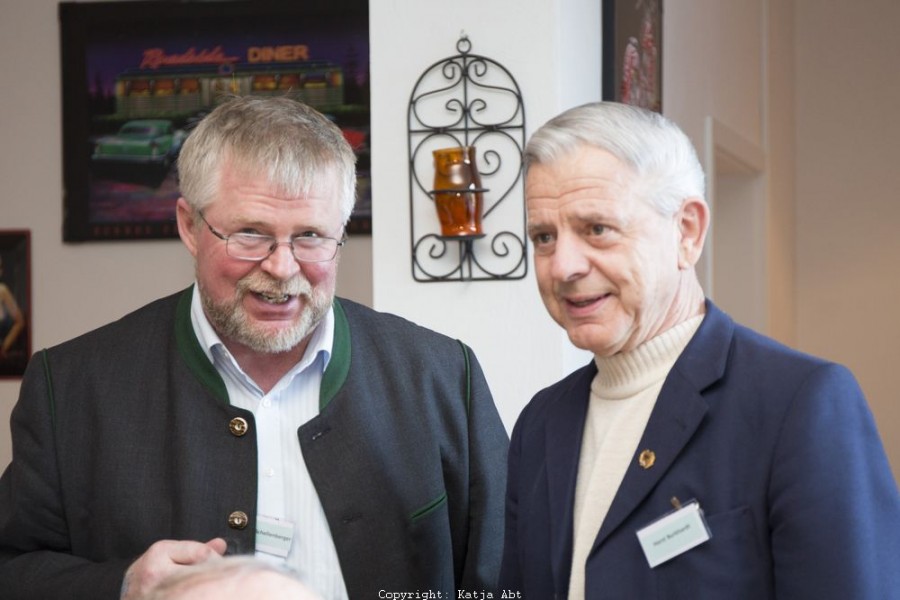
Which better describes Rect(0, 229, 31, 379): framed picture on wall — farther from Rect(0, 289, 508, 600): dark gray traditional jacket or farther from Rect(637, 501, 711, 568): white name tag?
Rect(637, 501, 711, 568): white name tag

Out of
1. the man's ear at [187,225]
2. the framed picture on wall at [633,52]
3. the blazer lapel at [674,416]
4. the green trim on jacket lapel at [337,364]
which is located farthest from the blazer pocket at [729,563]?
the framed picture on wall at [633,52]

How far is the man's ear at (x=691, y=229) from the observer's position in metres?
1.74

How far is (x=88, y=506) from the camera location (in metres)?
2.11

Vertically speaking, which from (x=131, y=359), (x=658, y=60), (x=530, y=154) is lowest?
(x=131, y=359)

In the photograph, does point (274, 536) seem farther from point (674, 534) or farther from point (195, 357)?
point (674, 534)

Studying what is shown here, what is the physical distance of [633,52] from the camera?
4031 millimetres

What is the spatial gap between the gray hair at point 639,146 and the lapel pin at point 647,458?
0.33 m

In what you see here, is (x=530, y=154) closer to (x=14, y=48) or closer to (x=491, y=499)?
(x=491, y=499)

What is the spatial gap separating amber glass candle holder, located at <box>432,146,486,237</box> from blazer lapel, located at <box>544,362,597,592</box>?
1.32 metres

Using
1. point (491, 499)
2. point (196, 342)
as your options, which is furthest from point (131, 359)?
point (491, 499)

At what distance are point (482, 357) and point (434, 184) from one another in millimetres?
479

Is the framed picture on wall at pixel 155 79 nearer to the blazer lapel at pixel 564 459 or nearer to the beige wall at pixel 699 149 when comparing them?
the beige wall at pixel 699 149

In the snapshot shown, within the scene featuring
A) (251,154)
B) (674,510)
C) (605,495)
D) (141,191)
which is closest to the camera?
(674,510)

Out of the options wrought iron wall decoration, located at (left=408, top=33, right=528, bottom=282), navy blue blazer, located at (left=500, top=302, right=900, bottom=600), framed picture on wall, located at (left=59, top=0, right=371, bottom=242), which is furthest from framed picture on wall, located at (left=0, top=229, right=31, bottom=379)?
navy blue blazer, located at (left=500, top=302, right=900, bottom=600)
